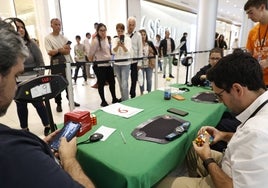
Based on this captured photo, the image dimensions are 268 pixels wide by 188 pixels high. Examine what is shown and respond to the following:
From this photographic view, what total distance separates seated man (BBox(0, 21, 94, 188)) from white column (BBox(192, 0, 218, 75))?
547 centimetres

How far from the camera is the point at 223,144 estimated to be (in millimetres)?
1698

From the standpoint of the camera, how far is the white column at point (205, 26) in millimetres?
5352

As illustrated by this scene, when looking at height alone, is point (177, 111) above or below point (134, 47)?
below

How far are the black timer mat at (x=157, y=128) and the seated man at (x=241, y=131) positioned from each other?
0.20 meters

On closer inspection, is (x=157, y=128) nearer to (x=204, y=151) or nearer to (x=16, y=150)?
(x=204, y=151)

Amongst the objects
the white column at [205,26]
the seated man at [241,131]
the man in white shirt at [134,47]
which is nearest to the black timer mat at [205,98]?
the seated man at [241,131]

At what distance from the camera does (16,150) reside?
22.3 inches

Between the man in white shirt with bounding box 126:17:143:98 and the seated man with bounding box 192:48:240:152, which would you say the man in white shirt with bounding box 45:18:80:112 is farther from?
the seated man with bounding box 192:48:240:152

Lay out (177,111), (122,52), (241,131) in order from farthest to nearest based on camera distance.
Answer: (122,52)
(177,111)
(241,131)

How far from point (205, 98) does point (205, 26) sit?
13.7 ft

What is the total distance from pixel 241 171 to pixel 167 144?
1.33 ft

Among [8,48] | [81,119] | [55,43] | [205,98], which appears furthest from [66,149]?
[55,43]

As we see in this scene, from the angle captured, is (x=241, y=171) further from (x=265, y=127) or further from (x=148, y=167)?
(x=148, y=167)

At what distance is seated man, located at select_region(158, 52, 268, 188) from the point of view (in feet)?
2.40
